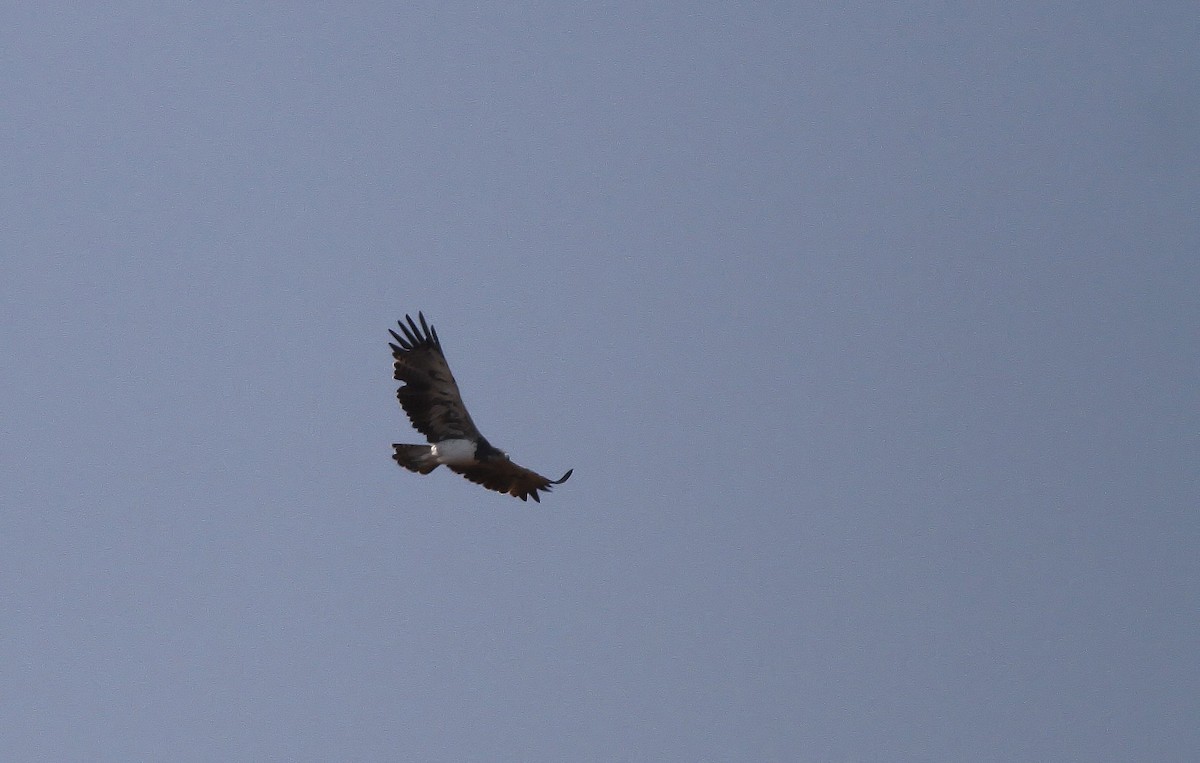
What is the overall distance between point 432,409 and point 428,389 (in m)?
0.39

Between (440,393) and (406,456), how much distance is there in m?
1.38

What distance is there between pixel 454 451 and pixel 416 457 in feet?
2.44

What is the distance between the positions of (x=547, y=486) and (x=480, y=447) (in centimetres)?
174

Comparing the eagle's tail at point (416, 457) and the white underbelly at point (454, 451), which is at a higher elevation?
the white underbelly at point (454, 451)

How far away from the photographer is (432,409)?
1751 inches

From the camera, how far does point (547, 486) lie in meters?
45.5

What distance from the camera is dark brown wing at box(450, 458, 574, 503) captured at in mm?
45031

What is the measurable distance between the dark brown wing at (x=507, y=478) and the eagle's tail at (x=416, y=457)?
75 cm

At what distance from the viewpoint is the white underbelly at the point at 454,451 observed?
44312 mm

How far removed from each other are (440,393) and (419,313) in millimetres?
1602

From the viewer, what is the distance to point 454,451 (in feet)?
146

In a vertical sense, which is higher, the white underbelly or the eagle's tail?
the white underbelly

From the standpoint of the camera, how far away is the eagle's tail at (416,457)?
4422 centimetres

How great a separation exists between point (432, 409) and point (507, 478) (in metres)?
2.20
